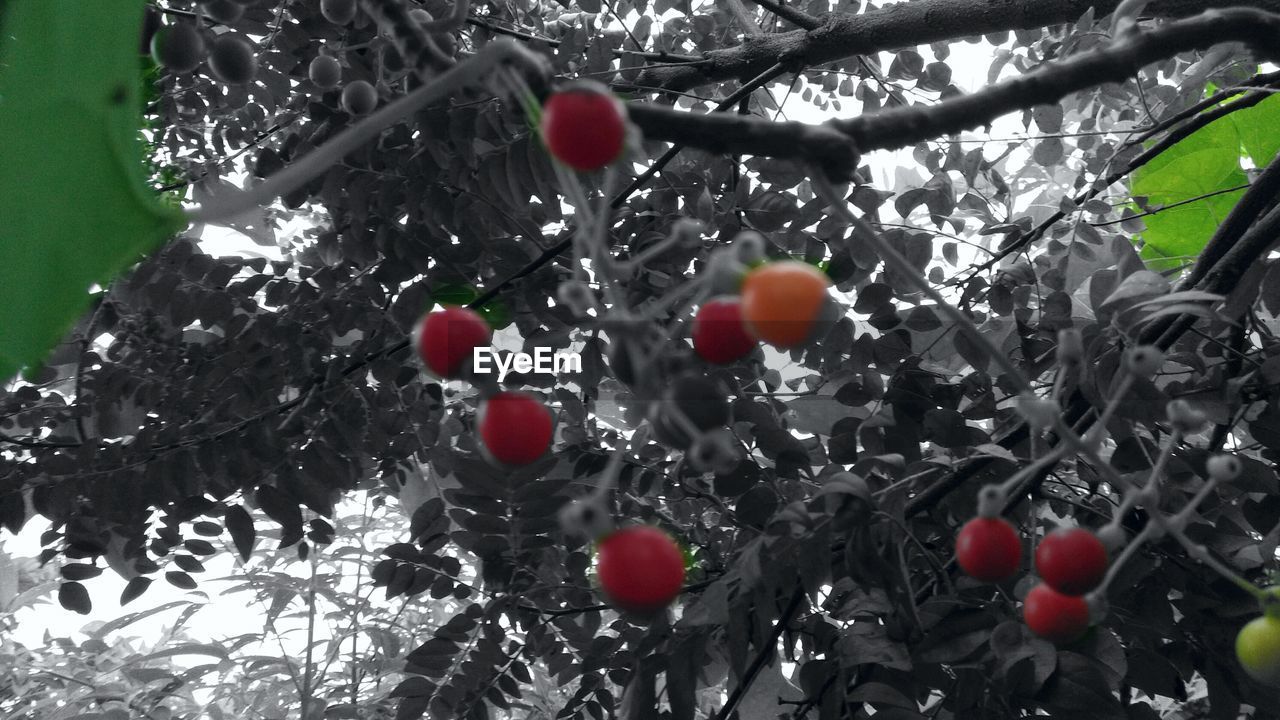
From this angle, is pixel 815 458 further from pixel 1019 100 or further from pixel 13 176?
pixel 13 176

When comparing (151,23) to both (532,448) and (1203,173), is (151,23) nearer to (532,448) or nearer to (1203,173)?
(532,448)

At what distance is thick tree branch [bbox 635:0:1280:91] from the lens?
1.63m

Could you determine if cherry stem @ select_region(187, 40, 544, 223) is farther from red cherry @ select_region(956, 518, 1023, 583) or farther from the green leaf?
the green leaf

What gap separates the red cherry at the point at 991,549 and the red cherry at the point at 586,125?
0.39m

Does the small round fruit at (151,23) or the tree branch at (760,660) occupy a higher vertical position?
the small round fruit at (151,23)

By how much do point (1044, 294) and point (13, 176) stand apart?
5.28ft

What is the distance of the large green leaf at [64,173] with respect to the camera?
0.43 meters

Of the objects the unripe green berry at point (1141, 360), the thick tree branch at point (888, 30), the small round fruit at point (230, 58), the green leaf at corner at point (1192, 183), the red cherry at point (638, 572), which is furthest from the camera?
the green leaf at corner at point (1192, 183)

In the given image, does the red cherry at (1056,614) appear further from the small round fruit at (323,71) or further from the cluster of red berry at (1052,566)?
the small round fruit at (323,71)

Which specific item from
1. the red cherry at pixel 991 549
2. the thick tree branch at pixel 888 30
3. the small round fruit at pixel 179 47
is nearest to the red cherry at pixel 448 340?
the red cherry at pixel 991 549

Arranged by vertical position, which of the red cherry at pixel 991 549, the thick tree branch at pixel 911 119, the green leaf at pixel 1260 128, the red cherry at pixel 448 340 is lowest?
the red cherry at pixel 991 549

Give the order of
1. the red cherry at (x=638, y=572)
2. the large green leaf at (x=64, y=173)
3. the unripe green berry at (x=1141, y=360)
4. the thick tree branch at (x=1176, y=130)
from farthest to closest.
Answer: the thick tree branch at (x=1176, y=130), the unripe green berry at (x=1141, y=360), the red cherry at (x=638, y=572), the large green leaf at (x=64, y=173)

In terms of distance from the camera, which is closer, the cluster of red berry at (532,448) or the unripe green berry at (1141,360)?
the cluster of red berry at (532,448)

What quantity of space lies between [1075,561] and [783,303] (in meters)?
0.32
